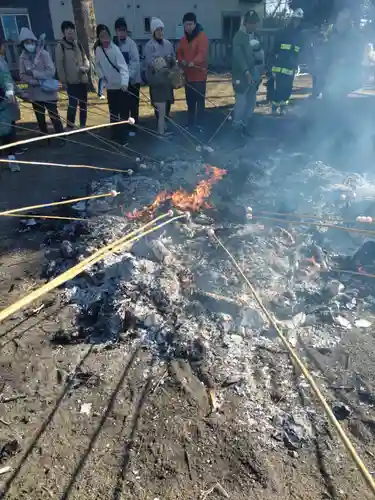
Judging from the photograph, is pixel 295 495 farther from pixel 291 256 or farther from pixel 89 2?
pixel 89 2

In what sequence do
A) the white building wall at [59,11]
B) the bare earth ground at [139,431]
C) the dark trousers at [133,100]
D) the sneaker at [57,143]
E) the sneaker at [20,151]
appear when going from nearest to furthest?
the bare earth ground at [139,431], the sneaker at [20,151], the dark trousers at [133,100], the sneaker at [57,143], the white building wall at [59,11]

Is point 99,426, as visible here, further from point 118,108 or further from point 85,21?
point 85,21

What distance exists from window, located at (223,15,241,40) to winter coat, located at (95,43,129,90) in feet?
44.8

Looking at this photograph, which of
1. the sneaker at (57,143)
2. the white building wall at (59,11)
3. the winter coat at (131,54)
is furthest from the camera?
the white building wall at (59,11)

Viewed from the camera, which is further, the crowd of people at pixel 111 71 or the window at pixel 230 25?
the window at pixel 230 25

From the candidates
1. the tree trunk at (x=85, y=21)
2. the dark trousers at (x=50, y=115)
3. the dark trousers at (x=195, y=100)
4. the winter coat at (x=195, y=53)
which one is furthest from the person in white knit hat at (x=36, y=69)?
the tree trunk at (x=85, y=21)

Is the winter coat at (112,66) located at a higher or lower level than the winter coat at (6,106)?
higher

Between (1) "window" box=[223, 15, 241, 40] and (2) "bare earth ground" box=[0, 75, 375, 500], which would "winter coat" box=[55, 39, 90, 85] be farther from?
(1) "window" box=[223, 15, 241, 40]

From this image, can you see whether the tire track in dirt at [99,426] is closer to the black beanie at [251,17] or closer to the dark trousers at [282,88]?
the black beanie at [251,17]

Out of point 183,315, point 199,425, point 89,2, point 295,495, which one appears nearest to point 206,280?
point 183,315

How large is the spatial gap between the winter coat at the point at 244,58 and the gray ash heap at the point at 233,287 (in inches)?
136

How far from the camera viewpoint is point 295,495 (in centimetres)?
261

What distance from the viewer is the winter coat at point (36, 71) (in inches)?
305

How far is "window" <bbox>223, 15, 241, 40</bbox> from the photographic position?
19205 millimetres
